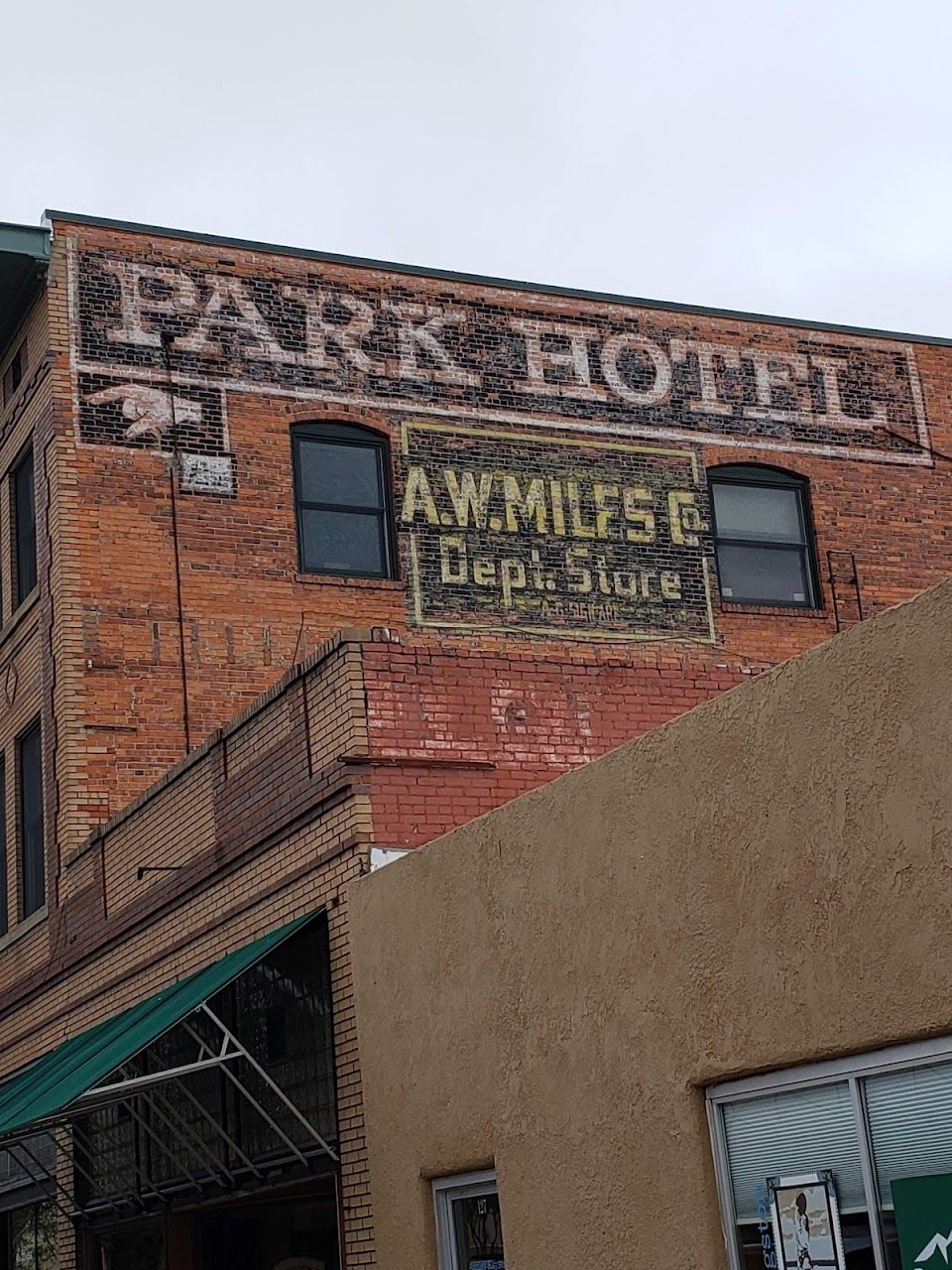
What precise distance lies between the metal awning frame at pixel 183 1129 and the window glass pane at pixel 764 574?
880 centimetres

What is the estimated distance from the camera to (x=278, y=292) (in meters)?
19.9

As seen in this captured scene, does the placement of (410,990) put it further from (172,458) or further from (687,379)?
(687,379)

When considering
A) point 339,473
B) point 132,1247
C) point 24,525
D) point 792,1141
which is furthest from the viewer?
point 24,525

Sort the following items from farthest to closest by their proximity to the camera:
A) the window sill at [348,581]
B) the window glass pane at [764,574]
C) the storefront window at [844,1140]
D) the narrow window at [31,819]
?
the window glass pane at [764,574], the narrow window at [31,819], the window sill at [348,581], the storefront window at [844,1140]

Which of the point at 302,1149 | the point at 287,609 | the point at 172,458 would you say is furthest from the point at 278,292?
the point at 302,1149

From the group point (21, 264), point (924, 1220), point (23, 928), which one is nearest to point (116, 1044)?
point (23, 928)

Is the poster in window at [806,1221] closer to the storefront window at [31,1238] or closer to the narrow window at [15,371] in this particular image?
the storefront window at [31,1238]

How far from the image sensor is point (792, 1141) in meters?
8.23

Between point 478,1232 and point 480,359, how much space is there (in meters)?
11.9

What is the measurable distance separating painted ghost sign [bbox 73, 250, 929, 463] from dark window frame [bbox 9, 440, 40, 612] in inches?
66.3

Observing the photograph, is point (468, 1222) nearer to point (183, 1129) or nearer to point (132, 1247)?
point (183, 1129)

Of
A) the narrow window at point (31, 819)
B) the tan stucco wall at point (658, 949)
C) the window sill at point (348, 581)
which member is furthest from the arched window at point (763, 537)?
the tan stucco wall at point (658, 949)

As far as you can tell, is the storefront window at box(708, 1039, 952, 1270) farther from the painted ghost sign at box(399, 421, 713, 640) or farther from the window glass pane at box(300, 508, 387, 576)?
the window glass pane at box(300, 508, 387, 576)

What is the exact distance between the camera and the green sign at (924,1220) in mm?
7359
